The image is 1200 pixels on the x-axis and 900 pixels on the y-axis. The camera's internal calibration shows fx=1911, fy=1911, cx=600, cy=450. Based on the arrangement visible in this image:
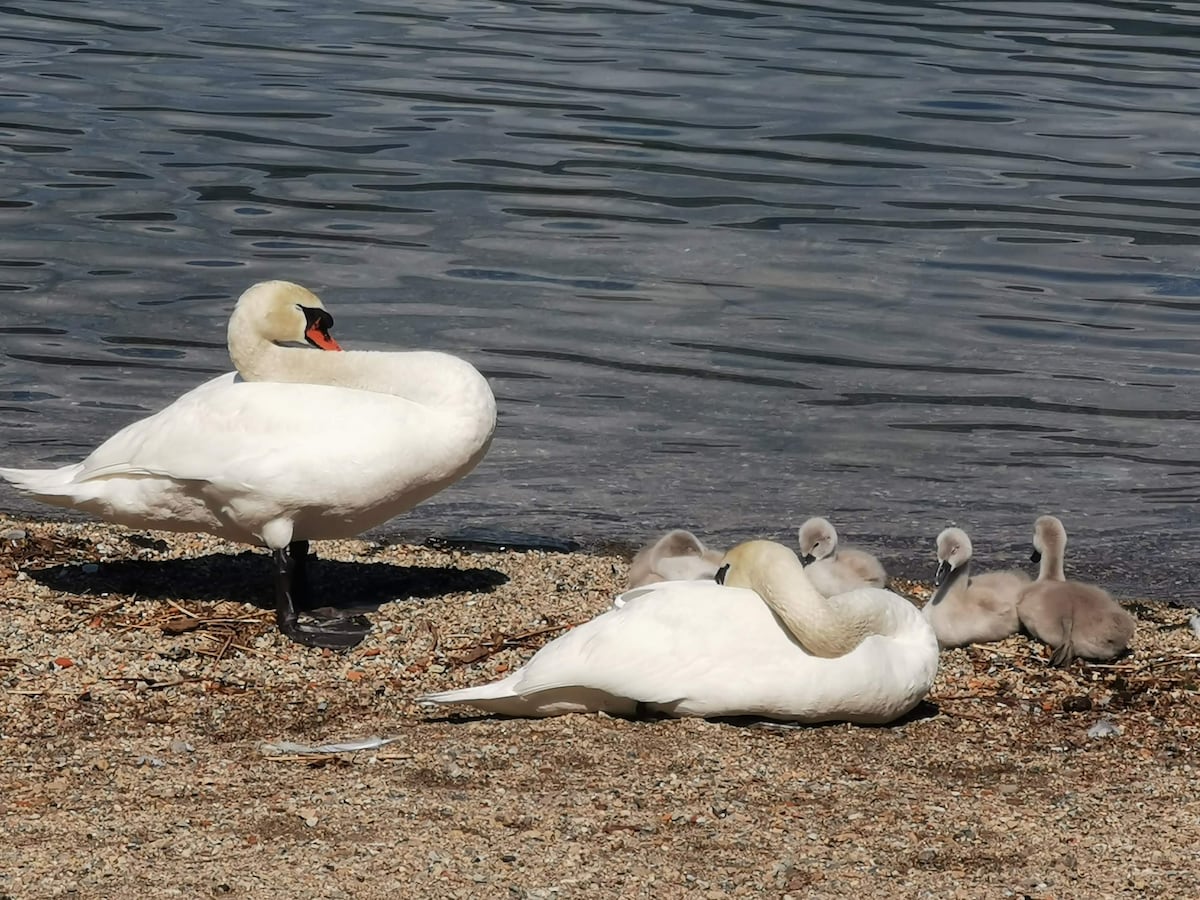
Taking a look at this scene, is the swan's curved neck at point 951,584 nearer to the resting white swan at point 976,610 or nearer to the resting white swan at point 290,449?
the resting white swan at point 976,610

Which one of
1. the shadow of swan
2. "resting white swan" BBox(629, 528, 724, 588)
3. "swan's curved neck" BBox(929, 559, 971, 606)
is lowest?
the shadow of swan

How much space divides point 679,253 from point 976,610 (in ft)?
22.0

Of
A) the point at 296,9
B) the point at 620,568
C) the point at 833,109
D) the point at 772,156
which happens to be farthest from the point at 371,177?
Result: the point at 296,9

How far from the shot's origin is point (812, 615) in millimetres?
5477

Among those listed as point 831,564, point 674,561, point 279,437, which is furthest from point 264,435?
point 831,564

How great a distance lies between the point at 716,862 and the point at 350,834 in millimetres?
858

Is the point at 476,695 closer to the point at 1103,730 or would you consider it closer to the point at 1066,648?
the point at 1103,730

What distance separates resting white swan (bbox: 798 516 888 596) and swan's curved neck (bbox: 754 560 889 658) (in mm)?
1242

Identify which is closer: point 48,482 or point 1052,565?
point 48,482

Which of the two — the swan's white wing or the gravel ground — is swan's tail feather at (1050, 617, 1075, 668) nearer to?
the gravel ground

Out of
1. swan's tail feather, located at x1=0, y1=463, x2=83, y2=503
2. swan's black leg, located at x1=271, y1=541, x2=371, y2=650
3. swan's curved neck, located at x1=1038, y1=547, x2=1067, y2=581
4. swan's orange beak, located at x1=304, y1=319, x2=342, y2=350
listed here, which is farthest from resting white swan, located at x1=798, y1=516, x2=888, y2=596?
swan's tail feather, located at x1=0, y1=463, x2=83, y2=503

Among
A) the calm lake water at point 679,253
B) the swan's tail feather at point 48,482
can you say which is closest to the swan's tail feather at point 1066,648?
the calm lake water at point 679,253

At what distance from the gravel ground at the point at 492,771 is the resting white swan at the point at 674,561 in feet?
0.76

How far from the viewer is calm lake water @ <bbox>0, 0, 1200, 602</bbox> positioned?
29.9ft
